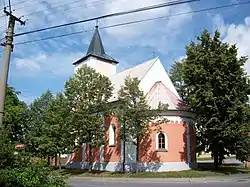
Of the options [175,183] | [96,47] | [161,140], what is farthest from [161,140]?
[96,47]

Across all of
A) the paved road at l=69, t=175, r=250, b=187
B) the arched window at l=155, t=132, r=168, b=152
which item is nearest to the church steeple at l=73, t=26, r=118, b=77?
the arched window at l=155, t=132, r=168, b=152

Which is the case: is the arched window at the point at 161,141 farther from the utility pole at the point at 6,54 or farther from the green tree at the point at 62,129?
the utility pole at the point at 6,54

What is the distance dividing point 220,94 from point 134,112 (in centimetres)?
768

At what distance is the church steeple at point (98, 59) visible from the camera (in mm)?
44312

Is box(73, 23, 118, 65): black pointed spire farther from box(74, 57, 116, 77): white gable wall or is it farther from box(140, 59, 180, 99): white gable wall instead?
box(140, 59, 180, 99): white gable wall

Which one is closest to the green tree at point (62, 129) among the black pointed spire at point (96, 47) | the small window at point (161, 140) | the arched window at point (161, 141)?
the arched window at point (161, 141)

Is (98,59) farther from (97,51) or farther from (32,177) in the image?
(32,177)

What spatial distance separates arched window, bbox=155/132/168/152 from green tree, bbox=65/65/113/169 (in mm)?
5183

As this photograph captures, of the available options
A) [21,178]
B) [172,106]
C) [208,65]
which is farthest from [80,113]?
[21,178]

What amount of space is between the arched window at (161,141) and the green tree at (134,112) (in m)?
2.82

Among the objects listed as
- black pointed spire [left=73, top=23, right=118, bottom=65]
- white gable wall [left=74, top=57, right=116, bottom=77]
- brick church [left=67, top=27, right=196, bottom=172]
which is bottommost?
brick church [left=67, top=27, right=196, bottom=172]

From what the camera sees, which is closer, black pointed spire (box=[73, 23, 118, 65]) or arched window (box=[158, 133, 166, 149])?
arched window (box=[158, 133, 166, 149])

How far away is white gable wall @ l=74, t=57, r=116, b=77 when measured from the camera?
145ft

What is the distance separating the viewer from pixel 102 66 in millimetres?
44938
